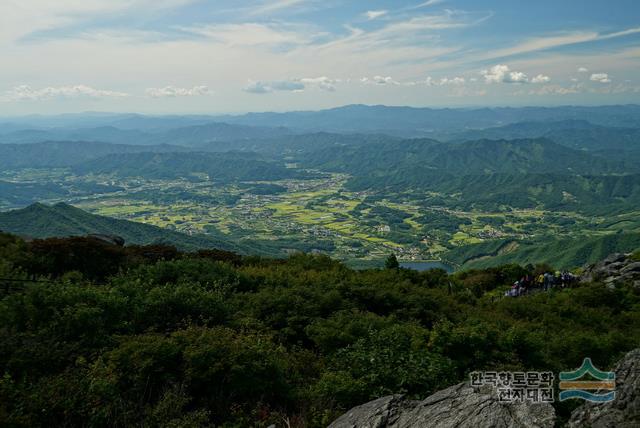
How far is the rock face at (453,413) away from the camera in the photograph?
711 centimetres

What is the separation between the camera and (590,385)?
808cm

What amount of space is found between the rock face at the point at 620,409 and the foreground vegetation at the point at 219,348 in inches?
108

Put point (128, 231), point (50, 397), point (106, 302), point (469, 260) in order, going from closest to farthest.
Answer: point (50, 397) < point (106, 302) < point (128, 231) < point (469, 260)

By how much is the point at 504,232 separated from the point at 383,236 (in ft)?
178

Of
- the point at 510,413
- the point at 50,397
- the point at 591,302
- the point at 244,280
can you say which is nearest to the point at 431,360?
the point at 510,413

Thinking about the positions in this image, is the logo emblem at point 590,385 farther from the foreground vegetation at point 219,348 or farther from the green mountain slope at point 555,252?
the green mountain slope at point 555,252

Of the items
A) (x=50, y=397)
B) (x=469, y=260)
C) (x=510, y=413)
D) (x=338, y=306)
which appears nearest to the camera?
(x=510, y=413)

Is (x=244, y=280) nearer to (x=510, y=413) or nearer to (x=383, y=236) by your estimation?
(x=510, y=413)

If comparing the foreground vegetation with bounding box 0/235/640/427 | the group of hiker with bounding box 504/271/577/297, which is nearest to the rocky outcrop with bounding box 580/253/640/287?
the group of hiker with bounding box 504/271/577/297

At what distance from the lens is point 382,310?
22.6 m

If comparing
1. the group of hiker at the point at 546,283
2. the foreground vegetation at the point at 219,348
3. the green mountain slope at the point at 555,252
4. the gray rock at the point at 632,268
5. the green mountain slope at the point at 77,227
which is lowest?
the green mountain slope at the point at 555,252

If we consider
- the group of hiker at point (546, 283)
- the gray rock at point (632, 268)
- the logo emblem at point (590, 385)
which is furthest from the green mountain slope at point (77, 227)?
the logo emblem at point (590, 385)

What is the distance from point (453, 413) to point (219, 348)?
628 centimetres

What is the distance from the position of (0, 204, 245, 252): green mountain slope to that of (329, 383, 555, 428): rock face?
82.8 meters
